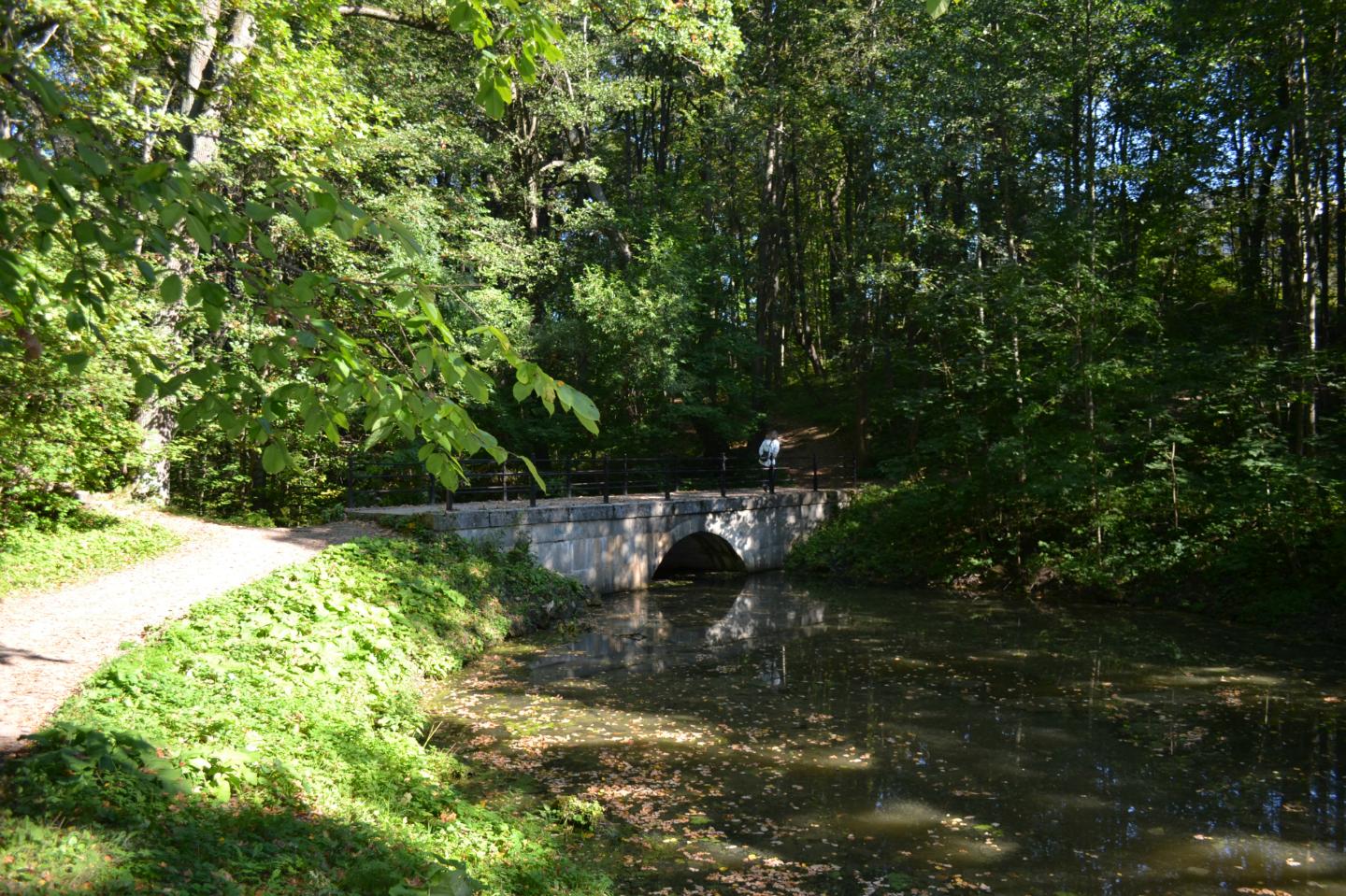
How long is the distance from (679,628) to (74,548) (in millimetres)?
8831

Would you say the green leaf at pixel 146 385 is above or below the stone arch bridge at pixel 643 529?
above

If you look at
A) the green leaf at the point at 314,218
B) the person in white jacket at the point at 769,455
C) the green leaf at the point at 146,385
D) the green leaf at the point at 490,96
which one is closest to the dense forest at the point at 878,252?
the person in white jacket at the point at 769,455

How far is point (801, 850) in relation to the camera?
6.48m

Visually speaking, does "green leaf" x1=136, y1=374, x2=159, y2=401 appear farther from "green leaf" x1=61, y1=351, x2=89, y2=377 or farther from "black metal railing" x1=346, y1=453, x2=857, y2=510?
"black metal railing" x1=346, y1=453, x2=857, y2=510

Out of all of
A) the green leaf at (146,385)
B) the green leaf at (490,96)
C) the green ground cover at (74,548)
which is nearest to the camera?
the green leaf at (146,385)

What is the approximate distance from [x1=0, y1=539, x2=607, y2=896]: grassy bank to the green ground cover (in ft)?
8.01

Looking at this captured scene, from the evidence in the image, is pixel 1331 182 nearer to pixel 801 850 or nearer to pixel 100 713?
pixel 801 850

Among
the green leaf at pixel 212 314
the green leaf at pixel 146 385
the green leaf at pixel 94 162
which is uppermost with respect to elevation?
the green leaf at pixel 94 162

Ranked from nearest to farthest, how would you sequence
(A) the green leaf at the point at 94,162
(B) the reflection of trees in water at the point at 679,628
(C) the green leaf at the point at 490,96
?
(A) the green leaf at the point at 94,162 < (C) the green leaf at the point at 490,96 < (B) the reflection of trees in water at the point at 679,628

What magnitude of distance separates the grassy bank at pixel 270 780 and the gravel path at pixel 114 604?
29cm

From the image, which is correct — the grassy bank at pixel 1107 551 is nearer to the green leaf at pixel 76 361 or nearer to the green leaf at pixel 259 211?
the green leaf at pixel 259 211

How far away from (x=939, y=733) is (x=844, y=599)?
9.36 meters

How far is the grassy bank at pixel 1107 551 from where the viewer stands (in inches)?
607

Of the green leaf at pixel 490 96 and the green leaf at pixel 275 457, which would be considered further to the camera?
the green leaf at pixel 490 96
